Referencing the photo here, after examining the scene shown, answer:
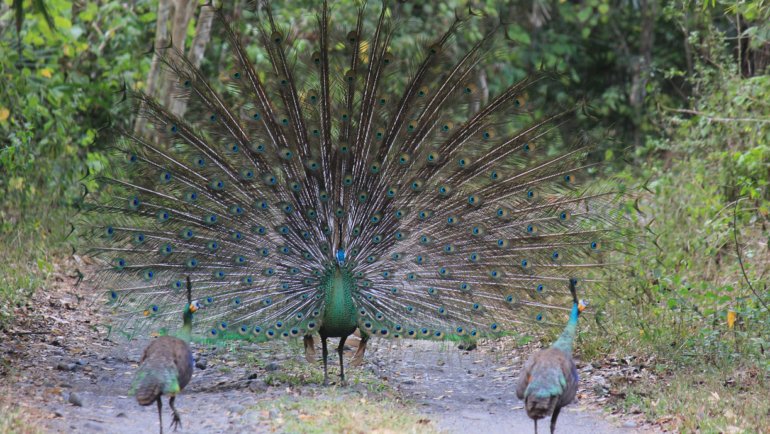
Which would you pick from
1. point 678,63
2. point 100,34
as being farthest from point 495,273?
point 678,63

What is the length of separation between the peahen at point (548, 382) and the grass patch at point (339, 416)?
75cm

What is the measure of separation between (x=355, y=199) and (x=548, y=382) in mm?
2761

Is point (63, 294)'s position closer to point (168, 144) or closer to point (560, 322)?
point (168, 144)

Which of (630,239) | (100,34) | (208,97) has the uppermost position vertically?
(100,34)

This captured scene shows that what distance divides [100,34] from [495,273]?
27.9ft

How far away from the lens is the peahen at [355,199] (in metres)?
7.54

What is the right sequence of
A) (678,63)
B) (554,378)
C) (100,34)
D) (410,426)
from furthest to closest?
(678,63) < (100,34) < (410,426) < (554,378)

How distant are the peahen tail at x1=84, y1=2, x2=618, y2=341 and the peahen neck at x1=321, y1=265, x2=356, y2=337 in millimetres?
20

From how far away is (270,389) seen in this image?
7363mm

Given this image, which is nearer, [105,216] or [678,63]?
[105,216]

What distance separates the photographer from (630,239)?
751cm

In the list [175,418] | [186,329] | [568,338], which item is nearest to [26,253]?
[186,329]

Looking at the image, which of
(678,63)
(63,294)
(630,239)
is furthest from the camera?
(678,63)

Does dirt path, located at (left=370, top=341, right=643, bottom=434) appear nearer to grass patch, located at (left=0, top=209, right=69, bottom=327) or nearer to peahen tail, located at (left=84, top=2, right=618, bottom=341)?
peahen tail, located at (left=84, top=2, right=618, bottom=341)
